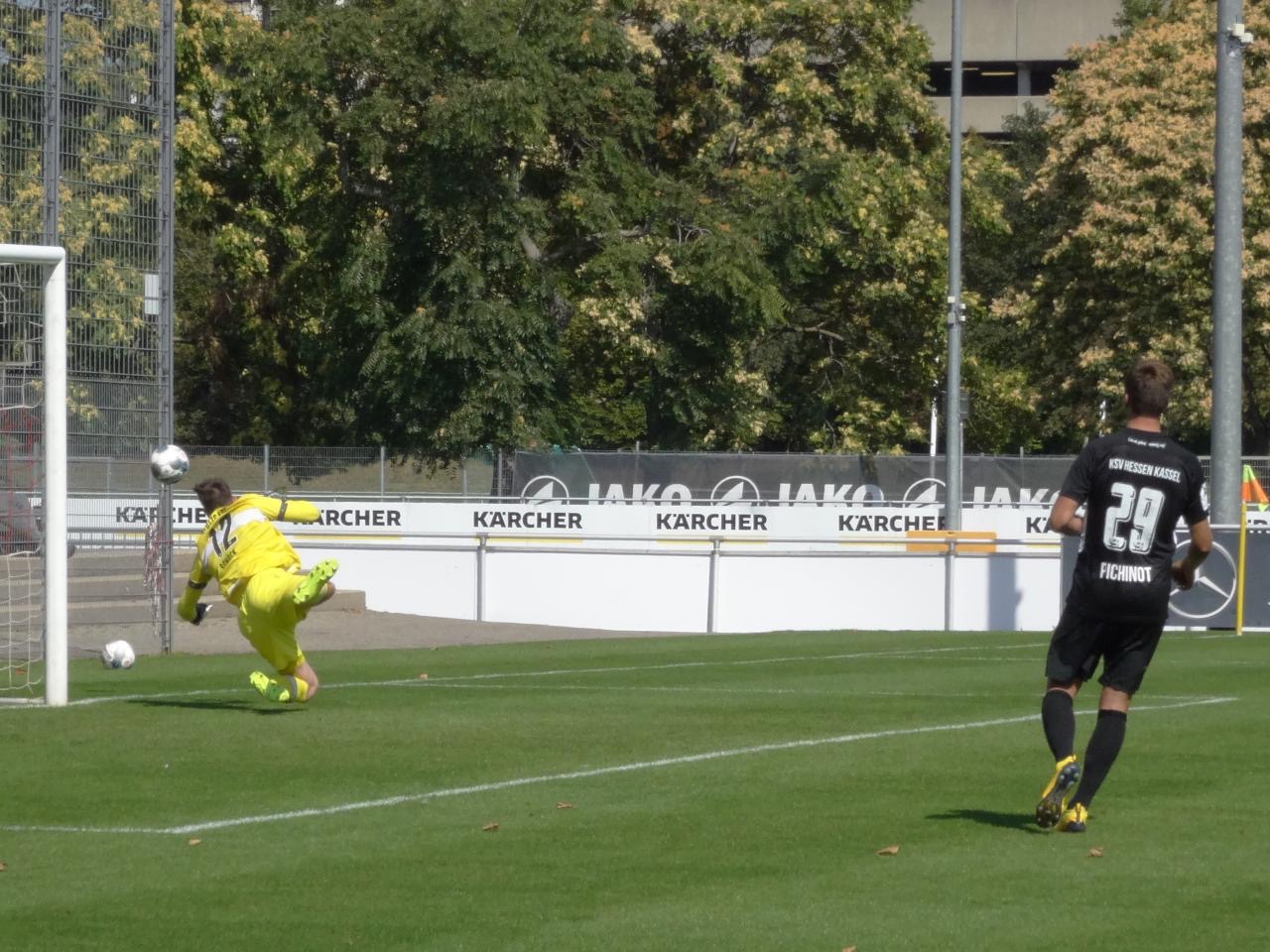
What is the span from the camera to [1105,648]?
8.59 m

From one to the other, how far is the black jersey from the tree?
3936 centimetres

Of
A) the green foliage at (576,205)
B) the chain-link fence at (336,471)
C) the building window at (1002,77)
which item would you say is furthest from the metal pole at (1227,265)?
the building window at (1002,77)

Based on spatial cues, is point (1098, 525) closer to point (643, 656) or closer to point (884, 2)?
point (643, 656)

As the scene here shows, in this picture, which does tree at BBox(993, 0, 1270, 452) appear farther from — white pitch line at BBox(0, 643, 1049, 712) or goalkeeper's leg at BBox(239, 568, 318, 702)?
goalkeeper's leg at BBox(239, 568, 318, 702)

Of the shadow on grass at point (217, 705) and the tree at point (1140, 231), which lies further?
the tree at point (1140, 231)

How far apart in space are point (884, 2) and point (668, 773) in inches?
1551

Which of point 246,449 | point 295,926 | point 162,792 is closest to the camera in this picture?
point 295,926

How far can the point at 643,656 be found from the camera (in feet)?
65.2

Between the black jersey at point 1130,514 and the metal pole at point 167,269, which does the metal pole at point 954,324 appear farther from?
the black jersey at point 1130,514

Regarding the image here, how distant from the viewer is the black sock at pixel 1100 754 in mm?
8469

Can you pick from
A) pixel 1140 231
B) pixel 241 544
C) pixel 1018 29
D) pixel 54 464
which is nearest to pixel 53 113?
pixel 54 464

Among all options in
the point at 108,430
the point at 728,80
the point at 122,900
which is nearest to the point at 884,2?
the point at 728,80

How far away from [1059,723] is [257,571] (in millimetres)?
6230

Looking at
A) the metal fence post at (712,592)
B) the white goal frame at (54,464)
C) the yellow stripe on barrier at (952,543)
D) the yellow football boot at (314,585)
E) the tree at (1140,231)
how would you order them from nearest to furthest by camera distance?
the yellow football boot at (314,585) → the white goal frame at (54,464) → the yellow stripe on barrier at (952,543) → the metal fence post at (712,592) → the tree at (1140,231)
